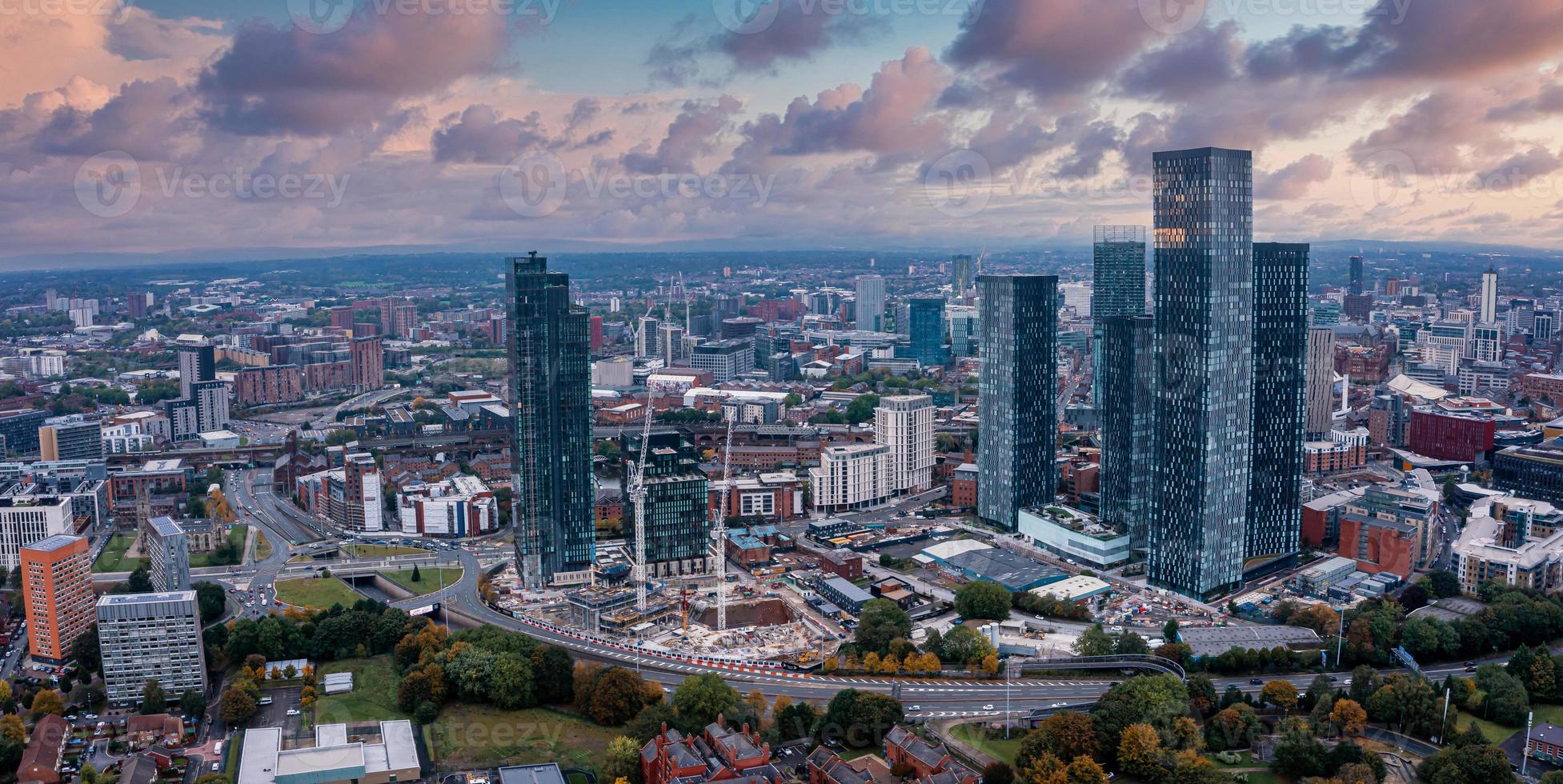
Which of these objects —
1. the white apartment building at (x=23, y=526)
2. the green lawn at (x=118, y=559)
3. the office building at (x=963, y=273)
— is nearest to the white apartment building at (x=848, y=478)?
the green lawn at (x=118, y=559)

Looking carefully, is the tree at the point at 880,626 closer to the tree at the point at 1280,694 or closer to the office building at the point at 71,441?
the tree at the point at 1280,694

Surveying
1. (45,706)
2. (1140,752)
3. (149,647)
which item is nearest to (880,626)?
(1140,752)

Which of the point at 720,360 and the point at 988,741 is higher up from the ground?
the point at 720,360

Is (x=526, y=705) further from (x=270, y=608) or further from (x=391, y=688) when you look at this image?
(x=270, y=608)

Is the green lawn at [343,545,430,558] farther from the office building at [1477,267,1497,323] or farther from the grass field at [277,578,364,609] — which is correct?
the office building at [1477,267,1497,323]

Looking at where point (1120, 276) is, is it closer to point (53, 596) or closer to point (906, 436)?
point (906, 436)

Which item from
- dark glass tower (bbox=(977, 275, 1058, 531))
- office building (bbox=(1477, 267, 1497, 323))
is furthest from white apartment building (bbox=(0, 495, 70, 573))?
office building (bbox=(1477, 267, 1497, 323))
